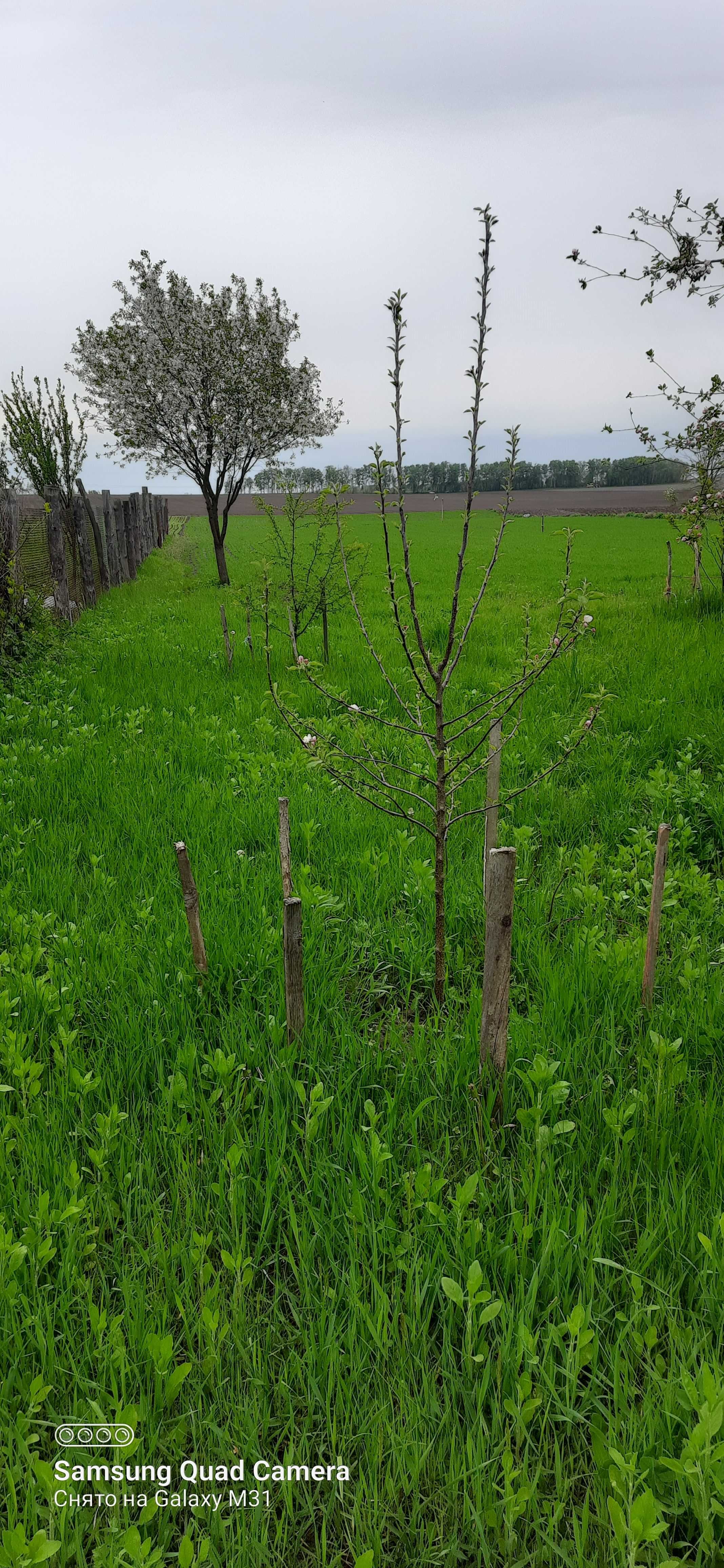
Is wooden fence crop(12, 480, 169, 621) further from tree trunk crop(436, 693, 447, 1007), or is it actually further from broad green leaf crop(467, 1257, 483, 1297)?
broad green leaf crop(467, 1257, 483, 1297)

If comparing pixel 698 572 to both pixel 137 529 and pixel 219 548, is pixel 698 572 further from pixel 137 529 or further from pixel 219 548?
pixel 137 529

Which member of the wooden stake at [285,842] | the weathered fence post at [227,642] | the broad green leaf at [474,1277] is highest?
the weathered fence post at [227,642]

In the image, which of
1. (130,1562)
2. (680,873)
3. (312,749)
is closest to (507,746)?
(680,873)

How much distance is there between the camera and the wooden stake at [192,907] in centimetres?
293

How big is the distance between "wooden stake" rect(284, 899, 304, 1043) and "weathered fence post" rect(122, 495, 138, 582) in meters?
19.4

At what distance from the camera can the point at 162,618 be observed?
561 inches

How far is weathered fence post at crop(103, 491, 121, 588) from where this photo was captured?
57.3 feet

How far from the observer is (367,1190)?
2.37m

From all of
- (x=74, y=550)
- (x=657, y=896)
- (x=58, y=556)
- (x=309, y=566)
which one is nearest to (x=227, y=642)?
(x=309, y=566)

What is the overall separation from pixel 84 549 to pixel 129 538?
19.5ft

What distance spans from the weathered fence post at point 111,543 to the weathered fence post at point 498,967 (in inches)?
668

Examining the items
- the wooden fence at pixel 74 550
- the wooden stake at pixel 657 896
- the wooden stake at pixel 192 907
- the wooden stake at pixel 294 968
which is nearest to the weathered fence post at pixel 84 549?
the wooden fence at pixel 74 550

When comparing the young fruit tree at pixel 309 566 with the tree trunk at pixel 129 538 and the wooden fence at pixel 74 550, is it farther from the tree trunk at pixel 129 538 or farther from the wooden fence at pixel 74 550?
the tree trunk at pixel 129 538

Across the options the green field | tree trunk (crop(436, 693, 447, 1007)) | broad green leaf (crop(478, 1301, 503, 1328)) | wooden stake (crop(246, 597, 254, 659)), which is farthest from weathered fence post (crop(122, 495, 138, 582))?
broad green leaf (crop(478, 1301, 503, 1328))
